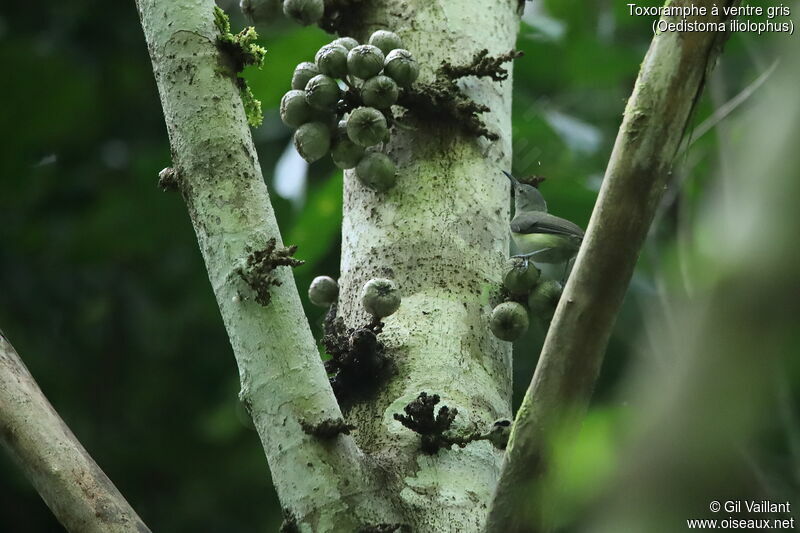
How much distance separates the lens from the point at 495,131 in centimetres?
275

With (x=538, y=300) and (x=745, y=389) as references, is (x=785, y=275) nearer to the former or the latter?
(x=745, y=389)

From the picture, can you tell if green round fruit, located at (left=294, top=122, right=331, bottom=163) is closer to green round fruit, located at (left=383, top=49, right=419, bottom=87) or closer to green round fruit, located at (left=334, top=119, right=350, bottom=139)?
green round fruit, located at (left=334, top=119, right=350, bottom=139)

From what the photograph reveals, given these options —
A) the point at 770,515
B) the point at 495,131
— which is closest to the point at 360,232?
the point at 495,131

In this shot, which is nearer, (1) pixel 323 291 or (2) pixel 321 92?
→ (2) pixel 321 92

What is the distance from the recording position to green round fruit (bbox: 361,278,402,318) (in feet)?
7.51

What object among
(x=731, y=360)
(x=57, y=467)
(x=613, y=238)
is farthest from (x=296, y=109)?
(x=731, y=360)

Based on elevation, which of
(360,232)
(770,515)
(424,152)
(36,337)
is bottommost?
(36,337)

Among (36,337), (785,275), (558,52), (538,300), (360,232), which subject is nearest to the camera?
(785,275)

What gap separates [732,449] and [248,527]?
554 cm

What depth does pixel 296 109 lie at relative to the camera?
251 centimetres

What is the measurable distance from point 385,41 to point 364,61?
0.51 feet

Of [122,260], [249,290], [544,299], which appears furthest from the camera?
[122,260]

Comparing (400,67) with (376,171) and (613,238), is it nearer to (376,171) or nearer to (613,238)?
(376,171)

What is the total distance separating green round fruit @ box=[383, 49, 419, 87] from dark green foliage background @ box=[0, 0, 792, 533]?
94.5 inches
